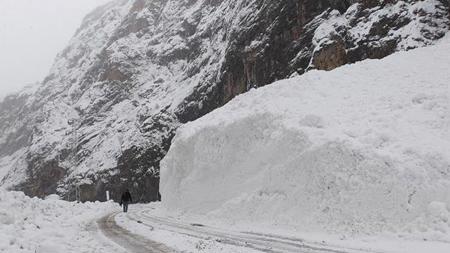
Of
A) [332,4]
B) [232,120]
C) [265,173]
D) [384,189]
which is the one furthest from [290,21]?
[384,189]

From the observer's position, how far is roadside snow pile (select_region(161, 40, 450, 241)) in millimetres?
15633

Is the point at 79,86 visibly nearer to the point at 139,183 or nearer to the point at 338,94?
the point at 139,183

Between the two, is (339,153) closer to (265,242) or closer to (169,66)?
(265,242)

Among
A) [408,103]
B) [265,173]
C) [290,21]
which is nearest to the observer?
[408,103]

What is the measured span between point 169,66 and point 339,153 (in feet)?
287

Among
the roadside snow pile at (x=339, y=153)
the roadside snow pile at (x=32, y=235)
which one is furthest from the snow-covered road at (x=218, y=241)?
the roadside snow pile at (x=339, y=153)

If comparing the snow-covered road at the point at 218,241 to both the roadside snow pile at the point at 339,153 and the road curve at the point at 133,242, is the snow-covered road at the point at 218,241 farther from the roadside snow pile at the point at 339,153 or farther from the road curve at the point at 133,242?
the roadside snow pile at the point at 339,153

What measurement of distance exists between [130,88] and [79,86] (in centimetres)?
3627

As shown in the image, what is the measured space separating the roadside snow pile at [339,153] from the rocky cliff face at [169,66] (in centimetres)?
1692

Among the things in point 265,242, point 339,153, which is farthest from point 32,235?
point 339,153

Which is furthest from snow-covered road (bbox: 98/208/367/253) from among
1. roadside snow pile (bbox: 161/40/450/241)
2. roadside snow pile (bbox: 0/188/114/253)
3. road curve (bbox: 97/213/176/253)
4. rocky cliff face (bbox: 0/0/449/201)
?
rocky cliff face (bbox: 0/0/449/201)

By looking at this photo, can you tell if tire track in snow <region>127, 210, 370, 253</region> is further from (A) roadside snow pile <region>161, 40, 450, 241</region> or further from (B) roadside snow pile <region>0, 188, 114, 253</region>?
(B) roadside snow pile <region>0, 188, 114, 253</region>

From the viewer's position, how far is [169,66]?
339 ft

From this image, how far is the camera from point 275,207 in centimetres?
2002
